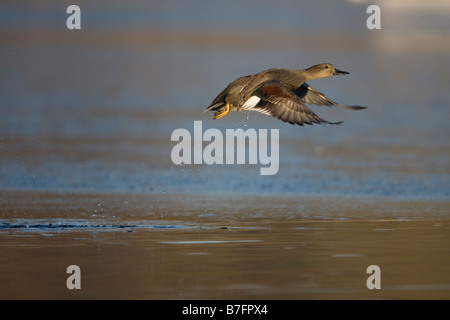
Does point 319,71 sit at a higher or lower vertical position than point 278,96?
higher

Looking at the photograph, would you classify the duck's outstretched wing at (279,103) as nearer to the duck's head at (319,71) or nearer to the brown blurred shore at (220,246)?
the duck's head at (319,71)

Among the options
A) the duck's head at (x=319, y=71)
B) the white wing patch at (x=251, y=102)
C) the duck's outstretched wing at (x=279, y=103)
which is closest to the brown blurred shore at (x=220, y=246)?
the duck's outstretched wing at (x=279, y=103)

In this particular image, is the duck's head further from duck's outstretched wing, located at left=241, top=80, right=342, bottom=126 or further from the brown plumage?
duck's outstretched wing, located at left=241, top=80, right=342, bottom=126

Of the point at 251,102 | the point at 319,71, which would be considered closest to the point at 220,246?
the point at 251,102

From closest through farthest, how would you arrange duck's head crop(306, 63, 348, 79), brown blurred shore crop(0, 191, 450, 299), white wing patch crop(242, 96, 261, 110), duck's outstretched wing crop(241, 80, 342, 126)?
brown blurred shore crop(0, 191, 450, 299)
duck's outstretched wing crop(241, 80, 342, 126)
white wing patch crop(242, 96, 261, 110)
duck's head crop(306, 63, 348, 79)

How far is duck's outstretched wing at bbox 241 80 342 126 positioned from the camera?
886cm

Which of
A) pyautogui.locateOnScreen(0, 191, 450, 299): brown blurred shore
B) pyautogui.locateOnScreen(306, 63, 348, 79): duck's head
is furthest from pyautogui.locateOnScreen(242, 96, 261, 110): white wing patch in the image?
pyautogui.locateOnScreen(0, 191, 450, 299): brown blurred shore

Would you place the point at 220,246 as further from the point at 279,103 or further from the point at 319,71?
the point at 319,71

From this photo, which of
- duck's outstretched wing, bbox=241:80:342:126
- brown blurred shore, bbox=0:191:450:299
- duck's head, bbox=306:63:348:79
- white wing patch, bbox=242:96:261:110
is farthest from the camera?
duck's head, bbox=306:63:348:79

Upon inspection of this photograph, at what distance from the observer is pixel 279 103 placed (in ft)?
29.7

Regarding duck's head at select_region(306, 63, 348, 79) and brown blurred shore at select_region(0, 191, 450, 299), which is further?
duck's head at select_region(306, 63, 348, 79)

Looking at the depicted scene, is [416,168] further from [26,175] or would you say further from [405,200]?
[26,175]

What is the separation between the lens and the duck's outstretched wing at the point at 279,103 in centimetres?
886

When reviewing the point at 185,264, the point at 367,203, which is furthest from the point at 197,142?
the point at 185,264
